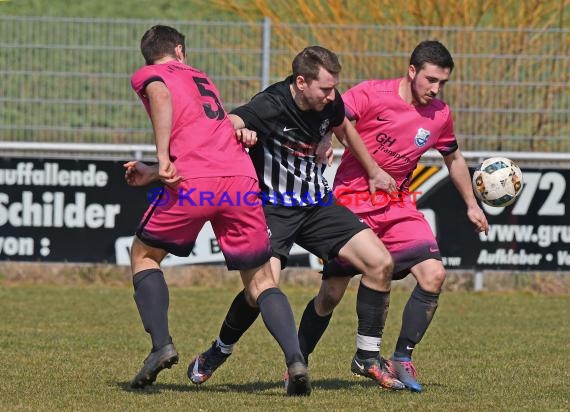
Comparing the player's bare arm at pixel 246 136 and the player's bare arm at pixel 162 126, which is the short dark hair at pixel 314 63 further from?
the player's bare arm at pixel 162 126

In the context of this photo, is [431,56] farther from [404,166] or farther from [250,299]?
[250,299]

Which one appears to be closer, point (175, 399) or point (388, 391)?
point (175, 399)

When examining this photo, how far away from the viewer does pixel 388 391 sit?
7.13 meters

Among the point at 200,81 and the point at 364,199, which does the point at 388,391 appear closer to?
the point at 364,199

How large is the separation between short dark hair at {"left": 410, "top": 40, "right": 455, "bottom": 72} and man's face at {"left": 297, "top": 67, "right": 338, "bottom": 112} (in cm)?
75

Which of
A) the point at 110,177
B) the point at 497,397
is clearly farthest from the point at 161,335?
the point at 110,177

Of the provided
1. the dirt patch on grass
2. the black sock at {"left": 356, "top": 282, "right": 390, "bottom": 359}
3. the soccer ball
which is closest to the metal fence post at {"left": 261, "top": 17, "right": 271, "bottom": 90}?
the dirt patch on grass

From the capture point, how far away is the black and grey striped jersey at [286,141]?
693 cm

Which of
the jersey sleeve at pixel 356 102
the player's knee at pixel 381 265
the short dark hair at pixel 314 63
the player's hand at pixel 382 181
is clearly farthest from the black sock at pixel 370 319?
the short dark hair at pixel 314 63

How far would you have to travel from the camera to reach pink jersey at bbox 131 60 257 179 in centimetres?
647

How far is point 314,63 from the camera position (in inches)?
266

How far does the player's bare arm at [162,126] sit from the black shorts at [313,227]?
94 centimetres

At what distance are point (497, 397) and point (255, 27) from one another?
7479 mm

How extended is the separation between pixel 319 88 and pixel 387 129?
88 cm
